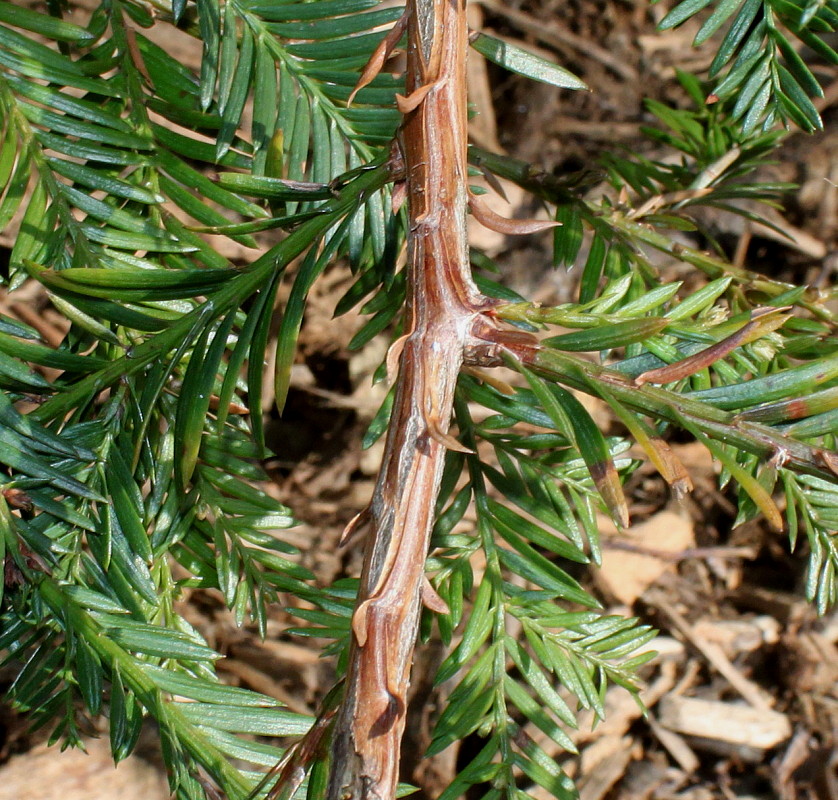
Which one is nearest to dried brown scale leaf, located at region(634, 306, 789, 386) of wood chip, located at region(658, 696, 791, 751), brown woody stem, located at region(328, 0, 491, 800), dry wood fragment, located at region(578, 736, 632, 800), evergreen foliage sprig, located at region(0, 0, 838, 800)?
evergreen foliage sprig, located at region(0, 0, 838, 800)

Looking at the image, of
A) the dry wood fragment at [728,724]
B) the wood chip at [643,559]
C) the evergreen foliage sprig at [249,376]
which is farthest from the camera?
the wood chip at [643,559]

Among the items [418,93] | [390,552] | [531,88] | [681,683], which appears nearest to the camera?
[390,552]

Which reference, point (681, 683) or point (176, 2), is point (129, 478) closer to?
point (176, 2)

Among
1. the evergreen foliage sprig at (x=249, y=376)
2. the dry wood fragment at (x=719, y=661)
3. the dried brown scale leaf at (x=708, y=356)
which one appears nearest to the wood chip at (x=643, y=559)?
the dry wood fragment at (x=719, y=661)

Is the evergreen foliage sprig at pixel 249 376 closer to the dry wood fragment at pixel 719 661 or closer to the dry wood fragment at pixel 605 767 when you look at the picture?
the dry wood fragment at pixel 605 767

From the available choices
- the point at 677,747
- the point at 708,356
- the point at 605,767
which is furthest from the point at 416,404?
the point at 677,747

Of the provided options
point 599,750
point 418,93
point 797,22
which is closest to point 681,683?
point 599,750
